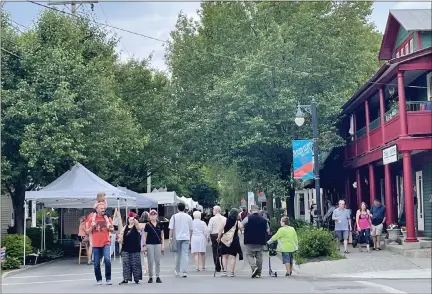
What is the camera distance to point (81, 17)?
29.3 metres

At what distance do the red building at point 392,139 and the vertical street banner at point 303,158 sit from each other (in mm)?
2174

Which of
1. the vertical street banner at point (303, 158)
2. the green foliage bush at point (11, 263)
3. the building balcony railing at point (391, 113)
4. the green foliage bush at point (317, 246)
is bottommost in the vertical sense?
the green foliage bush at point (11, 263)

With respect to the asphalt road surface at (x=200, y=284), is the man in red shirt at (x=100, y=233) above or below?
above

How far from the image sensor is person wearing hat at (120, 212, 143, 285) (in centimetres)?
1462

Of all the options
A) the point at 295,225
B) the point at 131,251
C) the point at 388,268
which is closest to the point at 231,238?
the point at 131,251

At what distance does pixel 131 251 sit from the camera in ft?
47.9

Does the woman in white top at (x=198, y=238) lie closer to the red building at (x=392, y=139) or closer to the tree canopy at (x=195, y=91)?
the red building at (x=392, y=139)

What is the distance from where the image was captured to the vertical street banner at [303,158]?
20.8 metres

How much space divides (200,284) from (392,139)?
655 cm

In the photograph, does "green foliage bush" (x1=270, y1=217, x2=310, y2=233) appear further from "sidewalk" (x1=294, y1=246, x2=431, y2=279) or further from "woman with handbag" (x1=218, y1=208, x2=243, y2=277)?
"sidewalk" (x1=294, y1=246, x2=431, y2=279)

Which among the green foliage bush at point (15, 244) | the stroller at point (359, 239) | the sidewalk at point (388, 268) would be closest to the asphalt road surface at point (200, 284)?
the sidewalk at point (388, 268)

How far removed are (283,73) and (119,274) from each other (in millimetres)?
11732

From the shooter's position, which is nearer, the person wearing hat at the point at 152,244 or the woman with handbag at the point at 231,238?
the person wearing hat at the point at 152,244

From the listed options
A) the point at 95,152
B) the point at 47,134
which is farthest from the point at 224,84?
the point at 47,134
